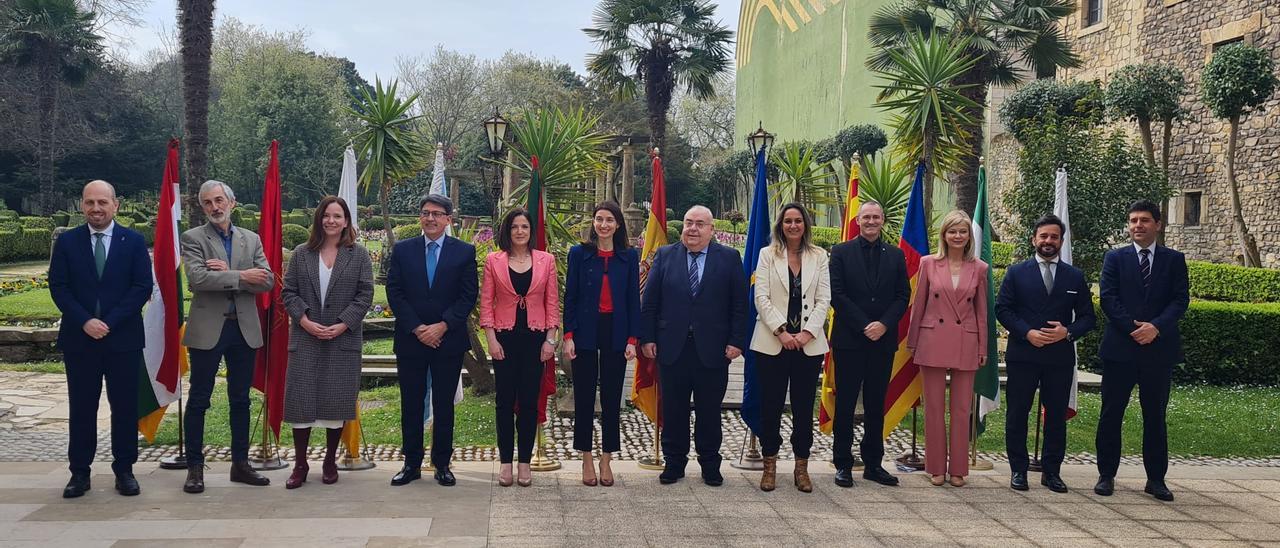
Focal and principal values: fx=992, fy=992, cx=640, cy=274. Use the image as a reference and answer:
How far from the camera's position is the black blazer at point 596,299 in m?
5.26

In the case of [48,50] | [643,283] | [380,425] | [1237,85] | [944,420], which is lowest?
[380,425]

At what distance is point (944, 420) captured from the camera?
5527mm

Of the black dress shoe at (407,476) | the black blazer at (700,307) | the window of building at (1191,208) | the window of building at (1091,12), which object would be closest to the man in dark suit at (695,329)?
the black blazer at (700,307)

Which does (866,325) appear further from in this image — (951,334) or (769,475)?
(769,475)

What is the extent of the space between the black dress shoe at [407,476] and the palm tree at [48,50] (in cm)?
3446

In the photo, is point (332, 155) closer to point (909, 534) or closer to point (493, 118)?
point (493, 118)

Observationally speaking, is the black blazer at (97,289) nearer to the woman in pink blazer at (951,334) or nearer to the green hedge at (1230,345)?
the woman in pink blazer at (951,334)

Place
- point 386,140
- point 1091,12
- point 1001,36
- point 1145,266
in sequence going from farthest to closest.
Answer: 1. point 1091,12
2. point 1001,36
3. point 386,140
4. point 1145,266

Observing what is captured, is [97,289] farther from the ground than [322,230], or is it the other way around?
[322,230]

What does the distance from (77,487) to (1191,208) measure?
67.1 feet

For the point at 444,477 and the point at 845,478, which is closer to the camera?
the point at 444,477

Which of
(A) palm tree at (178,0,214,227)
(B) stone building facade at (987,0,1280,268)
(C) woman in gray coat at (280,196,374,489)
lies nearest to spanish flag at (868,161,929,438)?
(C) woman in gray coat at (280,196,374,489)

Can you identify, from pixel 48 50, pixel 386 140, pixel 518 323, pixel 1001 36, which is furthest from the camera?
pixel 48 50

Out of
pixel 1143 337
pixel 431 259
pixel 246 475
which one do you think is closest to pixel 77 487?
pixel 246 475
